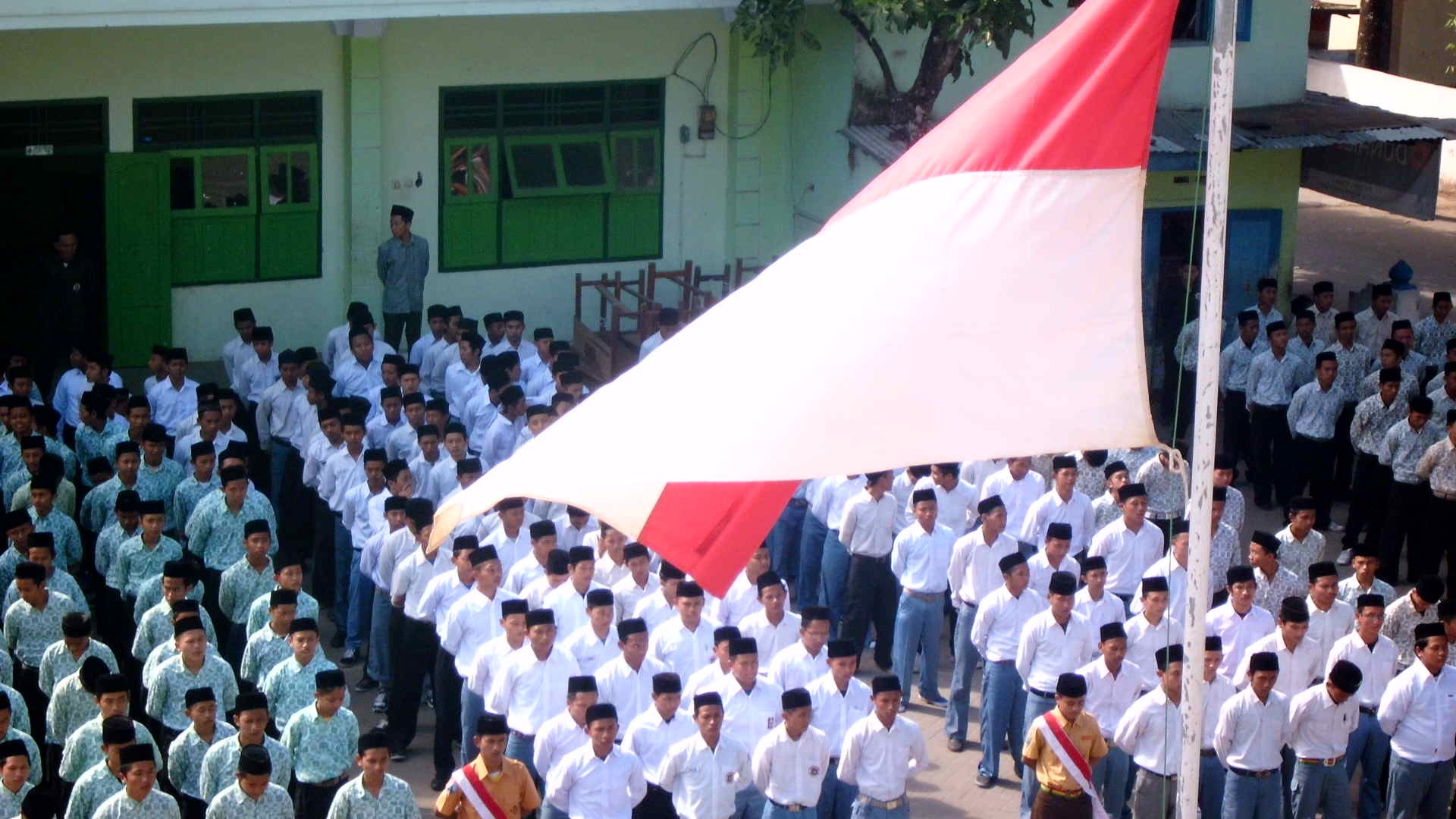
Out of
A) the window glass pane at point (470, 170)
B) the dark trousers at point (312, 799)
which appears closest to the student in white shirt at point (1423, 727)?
the dark trousers at point (312, 799)

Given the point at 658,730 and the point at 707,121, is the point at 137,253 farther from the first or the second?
the point at 658,730

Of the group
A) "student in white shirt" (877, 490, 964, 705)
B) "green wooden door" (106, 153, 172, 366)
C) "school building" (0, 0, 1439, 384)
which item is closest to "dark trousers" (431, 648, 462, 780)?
"student in white shirt" (877, 490, 964, 705)

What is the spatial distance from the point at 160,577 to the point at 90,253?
5.84 metres

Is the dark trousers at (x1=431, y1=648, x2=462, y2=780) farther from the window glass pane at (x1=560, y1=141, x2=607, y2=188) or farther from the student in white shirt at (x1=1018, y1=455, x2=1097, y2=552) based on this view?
the window glass pane at (x1=560, y1=141, x2=607, y2=188)

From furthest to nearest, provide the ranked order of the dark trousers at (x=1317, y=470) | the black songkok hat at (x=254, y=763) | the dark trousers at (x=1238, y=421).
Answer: the dark trousers at (x=1238, y=421), the dark trousers at (x=1317, y=470), the black songkok hat at (x=254, y=763)

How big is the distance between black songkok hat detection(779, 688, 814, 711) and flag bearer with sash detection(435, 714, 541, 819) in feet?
4.09

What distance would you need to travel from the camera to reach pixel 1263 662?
10406 mm

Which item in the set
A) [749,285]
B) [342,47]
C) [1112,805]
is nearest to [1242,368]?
[1112,805]

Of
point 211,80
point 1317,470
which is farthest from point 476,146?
point 1317,470

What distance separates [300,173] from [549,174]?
2109 mm

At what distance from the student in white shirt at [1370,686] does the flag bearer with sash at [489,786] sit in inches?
170

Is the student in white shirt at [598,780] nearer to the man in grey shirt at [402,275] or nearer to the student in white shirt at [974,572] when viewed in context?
the student in white shirt at [974,572]

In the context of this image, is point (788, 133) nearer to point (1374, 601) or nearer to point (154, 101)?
point (154, 101)

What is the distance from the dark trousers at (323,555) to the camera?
522 inches
